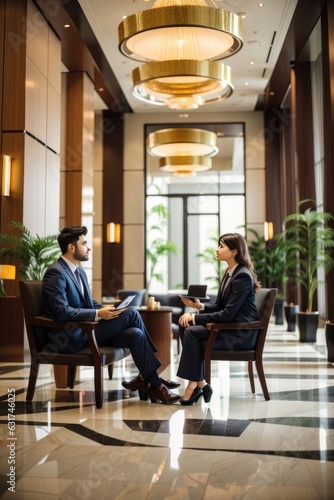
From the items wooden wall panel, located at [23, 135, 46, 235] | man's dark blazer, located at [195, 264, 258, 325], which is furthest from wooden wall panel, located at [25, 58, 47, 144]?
man's dark blazer, located at [195, 264, 258, 325]

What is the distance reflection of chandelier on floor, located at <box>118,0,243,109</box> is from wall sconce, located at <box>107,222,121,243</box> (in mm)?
5872

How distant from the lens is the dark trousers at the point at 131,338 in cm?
429

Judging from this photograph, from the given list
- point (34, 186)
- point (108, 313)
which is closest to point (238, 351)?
point (108, 313)

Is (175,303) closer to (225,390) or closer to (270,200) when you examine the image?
(225,390)

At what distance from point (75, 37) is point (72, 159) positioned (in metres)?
2.11

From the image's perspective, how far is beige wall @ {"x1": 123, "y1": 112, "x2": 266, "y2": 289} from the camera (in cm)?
1373

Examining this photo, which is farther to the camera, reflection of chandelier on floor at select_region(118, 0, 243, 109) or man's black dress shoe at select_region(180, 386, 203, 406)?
reflection of chandelier on floor at select_region(118, 0, 243, 109)

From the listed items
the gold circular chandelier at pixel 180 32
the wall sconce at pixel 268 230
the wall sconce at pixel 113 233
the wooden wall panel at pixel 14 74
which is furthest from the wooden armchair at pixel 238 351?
the wall sconce at pixel 113 233

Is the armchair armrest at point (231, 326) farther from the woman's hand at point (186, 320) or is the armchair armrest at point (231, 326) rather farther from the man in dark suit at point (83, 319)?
the man in dark suit at point (83, 319)

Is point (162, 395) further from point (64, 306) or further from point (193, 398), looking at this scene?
point (64, 306)

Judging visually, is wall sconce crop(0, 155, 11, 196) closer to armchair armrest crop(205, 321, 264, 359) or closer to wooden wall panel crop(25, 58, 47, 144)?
wooden wall panel crop(25, 58, 47, 144)

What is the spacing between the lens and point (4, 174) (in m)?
6.98

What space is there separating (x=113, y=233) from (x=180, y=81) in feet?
21.7

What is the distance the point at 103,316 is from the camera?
13.9 feet
